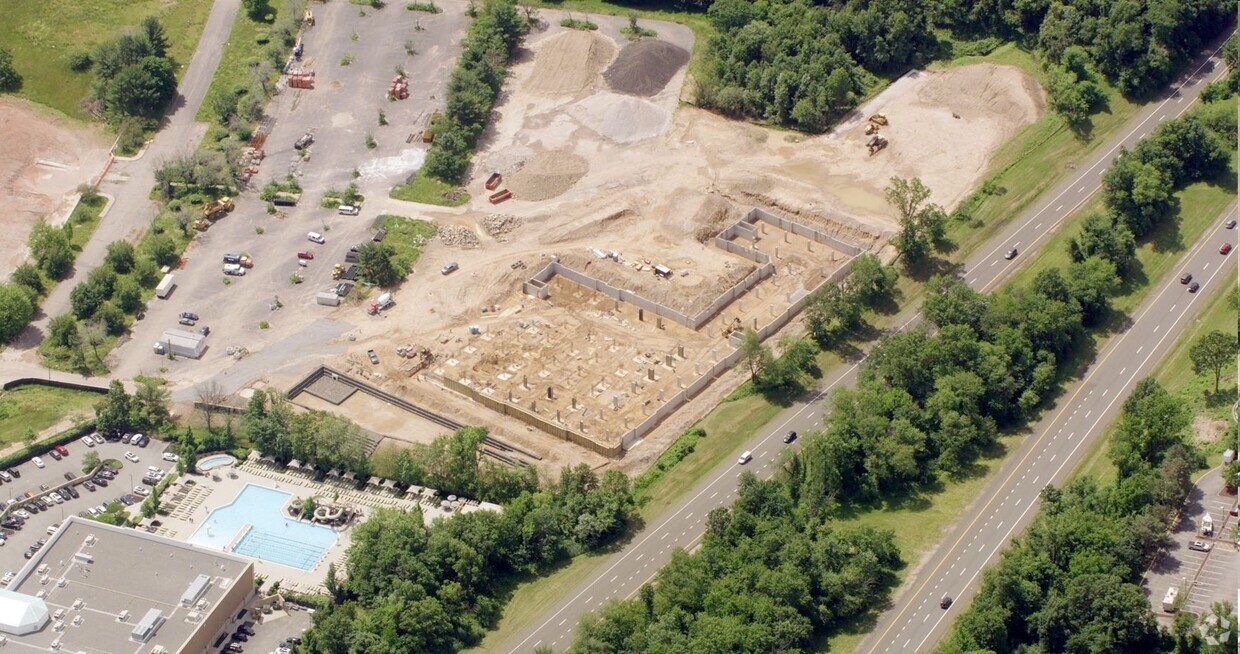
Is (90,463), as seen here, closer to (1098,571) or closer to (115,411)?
(115,411)

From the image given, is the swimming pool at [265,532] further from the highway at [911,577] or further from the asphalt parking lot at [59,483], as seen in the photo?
the highway at [911,577]

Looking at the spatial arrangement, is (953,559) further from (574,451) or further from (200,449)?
(200,449)

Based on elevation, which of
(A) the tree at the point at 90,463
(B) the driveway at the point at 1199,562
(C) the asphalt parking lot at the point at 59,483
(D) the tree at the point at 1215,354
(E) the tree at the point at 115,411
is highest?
(D) the tree at the point at 1215,354

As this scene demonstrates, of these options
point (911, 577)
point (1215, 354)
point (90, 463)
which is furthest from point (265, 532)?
point (1215, 354)

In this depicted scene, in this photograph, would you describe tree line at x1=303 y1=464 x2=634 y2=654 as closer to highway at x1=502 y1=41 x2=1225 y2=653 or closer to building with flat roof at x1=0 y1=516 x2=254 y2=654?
highway at x1=502 y1=41 x2=1225 y2=653

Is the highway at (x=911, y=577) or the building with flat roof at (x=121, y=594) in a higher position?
the highway at (x=911, y=577)

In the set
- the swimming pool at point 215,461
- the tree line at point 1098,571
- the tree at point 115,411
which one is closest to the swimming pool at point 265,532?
the swimming pool at point 215,461

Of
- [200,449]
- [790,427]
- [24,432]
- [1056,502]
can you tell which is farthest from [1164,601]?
[24,432]
